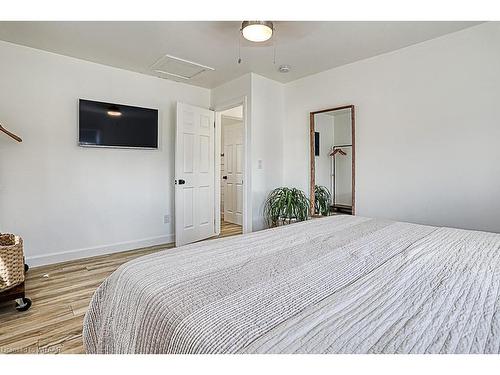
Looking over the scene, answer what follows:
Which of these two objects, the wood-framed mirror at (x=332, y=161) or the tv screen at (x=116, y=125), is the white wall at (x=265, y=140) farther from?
the tv screen at (x=116, y=125)

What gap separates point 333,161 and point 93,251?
3.11 m

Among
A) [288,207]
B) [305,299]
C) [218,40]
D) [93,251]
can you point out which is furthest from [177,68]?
[305,299]

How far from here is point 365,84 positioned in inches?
126

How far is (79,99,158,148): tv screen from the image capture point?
3252 millimetres

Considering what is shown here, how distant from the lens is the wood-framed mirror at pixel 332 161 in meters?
3.38

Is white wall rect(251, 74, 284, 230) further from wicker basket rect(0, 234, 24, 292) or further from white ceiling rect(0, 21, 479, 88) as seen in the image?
wicker basket rect(0, 234, 24, 292)

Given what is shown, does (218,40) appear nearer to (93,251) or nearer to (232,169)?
(93,251)

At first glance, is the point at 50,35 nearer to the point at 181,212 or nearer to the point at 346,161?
the point at 181,212

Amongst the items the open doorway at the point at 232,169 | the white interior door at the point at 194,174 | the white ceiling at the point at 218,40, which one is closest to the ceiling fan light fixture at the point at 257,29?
the white ceiling at the point at 218,40

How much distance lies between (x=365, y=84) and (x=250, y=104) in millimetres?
1382

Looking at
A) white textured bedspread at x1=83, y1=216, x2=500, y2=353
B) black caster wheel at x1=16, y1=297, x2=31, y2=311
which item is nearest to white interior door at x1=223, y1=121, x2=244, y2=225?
black caster wheel at x1=16, y1=297, x2=31, y2=311

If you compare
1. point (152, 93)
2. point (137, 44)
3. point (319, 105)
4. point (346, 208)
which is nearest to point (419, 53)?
point (319, 105)

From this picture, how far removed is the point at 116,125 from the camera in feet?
11.3
